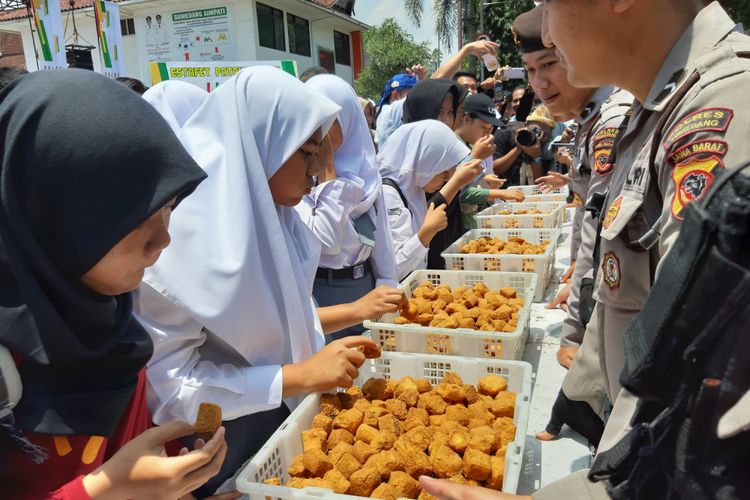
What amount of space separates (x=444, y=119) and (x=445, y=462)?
3.24 meters

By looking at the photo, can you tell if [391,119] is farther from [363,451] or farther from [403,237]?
[363,451]

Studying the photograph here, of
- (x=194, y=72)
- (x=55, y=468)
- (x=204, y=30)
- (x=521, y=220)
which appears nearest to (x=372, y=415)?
(x=55, y=468)

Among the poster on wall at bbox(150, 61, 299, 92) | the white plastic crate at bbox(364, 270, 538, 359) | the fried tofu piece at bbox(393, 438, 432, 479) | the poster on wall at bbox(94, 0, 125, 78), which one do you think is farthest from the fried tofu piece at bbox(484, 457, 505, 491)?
the poster on wall at bbox(94, 0, 125, 78)

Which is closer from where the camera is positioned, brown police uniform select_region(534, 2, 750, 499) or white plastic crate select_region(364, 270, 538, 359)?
brown police uniform select_region(534, 2, 750, 499)

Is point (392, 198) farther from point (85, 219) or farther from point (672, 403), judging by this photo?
point (672, 403)

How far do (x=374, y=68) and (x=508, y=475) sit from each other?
30659 mm

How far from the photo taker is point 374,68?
29672mm

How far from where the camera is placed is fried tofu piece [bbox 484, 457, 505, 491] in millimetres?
1237

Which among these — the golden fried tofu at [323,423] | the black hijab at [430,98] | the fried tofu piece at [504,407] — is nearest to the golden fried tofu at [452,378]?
the fried tofu piece at [504,407]

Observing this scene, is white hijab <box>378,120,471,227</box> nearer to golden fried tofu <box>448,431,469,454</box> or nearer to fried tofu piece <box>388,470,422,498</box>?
golden fried tofu <box>448,431,469,454</box>

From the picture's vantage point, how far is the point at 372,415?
4.96 ft

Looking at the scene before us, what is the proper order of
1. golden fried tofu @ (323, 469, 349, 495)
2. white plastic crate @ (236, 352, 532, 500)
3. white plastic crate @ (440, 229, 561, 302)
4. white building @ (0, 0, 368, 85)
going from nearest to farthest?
1. white plastic crate @ (236, 352, 532, 500)
2. golden fried tofu @ (323, 469, 349, 495)
3. white plastic crate @ (440, 229, 561, 302)
4. white building @ (0, 0, 368, 85)

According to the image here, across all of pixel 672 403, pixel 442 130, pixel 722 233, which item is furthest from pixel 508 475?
pixel 442 130

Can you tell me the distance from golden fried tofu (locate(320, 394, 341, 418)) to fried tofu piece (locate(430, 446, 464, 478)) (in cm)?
32
